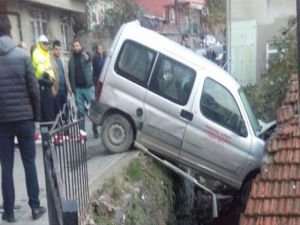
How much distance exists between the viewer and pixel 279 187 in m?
6.30

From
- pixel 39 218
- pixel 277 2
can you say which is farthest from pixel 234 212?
pixel 277 2

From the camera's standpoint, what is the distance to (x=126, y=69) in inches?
326

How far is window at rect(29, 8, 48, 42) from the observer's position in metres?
19.3

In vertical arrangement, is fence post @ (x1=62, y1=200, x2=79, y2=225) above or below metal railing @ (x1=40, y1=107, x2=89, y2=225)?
above

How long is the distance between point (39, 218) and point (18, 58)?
60.3 inches

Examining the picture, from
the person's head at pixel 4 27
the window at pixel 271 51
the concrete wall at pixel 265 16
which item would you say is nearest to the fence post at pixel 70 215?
the person's head at pixel 4 27

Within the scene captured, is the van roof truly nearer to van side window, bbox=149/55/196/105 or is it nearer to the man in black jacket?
van side window, bbox=149/55/196/105

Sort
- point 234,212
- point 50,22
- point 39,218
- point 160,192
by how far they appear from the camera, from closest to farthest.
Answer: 1. point 39,218
2. point 160,192
3. point 234,212
4. point 50,22

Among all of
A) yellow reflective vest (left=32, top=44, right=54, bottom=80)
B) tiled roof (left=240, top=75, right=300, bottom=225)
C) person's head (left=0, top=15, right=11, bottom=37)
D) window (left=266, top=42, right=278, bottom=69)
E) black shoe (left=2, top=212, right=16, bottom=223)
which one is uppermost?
person's head (left=0, top=15, right=11, bottom=37)

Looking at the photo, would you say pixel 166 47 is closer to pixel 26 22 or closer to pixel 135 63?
pixel 135 63

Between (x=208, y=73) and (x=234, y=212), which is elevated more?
(x=208, y=73)

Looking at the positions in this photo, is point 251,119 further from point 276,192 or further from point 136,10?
point 136,10

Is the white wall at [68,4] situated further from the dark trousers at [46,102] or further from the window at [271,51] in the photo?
the dark trousers at [46,102]

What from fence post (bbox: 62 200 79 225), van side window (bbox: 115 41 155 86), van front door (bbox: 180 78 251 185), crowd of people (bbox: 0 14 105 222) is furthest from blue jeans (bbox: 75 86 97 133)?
fence post (bbox: 62 200 79 225)
